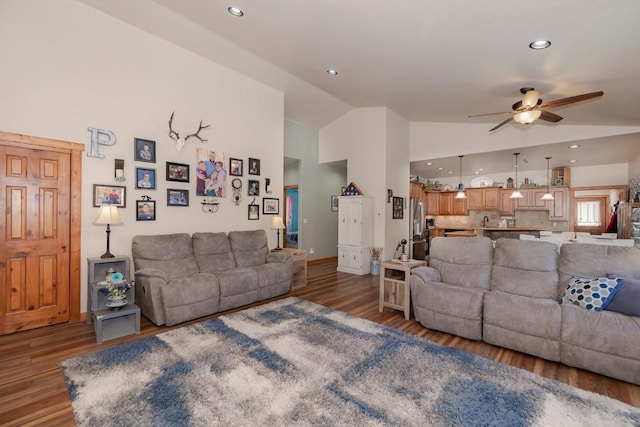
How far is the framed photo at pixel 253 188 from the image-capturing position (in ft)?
17.4

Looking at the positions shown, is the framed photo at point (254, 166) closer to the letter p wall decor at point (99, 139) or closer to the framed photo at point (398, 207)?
the letter p wall decor at point (99, 139)

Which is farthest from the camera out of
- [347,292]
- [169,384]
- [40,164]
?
[347,292]

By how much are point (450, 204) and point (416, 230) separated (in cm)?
265

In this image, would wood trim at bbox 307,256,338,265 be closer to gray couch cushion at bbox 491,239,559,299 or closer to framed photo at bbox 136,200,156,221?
framed photo at bbox 136,200,156,221

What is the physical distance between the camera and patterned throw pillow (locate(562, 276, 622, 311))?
8.16ft

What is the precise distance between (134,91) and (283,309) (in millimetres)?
3567

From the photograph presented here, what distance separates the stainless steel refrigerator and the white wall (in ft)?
13.7

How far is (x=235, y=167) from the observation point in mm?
5078

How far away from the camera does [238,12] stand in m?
3.34

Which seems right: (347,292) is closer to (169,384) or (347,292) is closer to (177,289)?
(177,289)

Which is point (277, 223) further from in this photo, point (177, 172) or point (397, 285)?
point (397, 285)

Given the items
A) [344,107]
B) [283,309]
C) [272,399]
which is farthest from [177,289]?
[344,107]

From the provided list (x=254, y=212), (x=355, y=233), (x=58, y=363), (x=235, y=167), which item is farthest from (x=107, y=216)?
(x=355, y=233)

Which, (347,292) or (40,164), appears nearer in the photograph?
(40,164)
